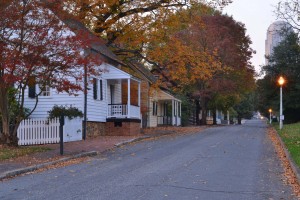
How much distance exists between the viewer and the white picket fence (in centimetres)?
2083

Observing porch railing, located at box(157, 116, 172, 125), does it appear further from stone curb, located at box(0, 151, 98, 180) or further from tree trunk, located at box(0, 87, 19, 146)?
Result: stone curb, located at box(0, 151, 98, 180)

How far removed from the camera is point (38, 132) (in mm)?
21438

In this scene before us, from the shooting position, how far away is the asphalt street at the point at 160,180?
9.12m

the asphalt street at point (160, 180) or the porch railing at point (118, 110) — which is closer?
the asphalt street at point (160, 180)

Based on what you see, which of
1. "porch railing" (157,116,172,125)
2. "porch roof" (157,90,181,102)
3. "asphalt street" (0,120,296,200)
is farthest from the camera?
"porch railing" (157,116,172,125)

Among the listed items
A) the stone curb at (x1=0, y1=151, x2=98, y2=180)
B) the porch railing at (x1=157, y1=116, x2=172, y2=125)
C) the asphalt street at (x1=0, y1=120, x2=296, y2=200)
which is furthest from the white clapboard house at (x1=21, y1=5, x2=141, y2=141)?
the porch railing at (x1=157, y1=116, x2=172, y2=125)

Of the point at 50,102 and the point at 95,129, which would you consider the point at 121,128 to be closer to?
the point at 95,129

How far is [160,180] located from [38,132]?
1185 cm

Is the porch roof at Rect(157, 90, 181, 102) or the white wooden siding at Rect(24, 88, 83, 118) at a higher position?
the porch roof at Rect(157, 90, 181, 102)

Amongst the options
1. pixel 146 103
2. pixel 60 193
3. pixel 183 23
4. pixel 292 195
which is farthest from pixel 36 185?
pixel 146 103

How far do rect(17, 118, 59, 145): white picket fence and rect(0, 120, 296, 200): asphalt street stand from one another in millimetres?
5818

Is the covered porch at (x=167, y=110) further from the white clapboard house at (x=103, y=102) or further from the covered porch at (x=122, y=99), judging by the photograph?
the white clapboard house at (x=103, y=102)

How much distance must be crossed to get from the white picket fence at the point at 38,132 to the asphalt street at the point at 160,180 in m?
5.82

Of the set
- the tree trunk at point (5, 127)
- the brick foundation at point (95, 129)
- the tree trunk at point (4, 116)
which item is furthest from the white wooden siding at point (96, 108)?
the tree trunk at point (4, 116)
